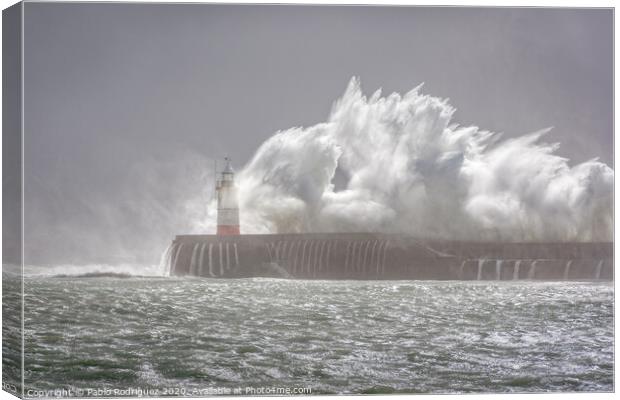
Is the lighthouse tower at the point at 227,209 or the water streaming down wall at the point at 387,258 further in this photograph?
the water streaming down wall at the point at 387,258

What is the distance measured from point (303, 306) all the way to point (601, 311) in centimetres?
376

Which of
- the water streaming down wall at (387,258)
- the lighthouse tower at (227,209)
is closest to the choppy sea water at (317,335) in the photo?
the water streaming down wall at (387,258)

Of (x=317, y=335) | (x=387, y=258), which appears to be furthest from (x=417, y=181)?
(x=317, y=335)

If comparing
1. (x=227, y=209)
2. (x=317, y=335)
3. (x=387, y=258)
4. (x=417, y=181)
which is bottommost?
(x=317, y=335)

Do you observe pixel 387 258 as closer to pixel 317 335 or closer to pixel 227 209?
pixel 317 335

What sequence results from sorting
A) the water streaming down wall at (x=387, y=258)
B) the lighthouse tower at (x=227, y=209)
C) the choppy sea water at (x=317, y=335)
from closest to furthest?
the choppy sea water at (x=317, y=335)
the lighthouse tower at (x=227, y=209)
the water streaming down wall at (x=387, y=258)

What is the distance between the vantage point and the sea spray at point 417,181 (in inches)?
561

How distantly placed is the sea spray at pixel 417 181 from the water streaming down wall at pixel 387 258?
14cm

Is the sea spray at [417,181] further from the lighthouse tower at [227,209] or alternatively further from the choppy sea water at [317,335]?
the choppy sea water at [317,335]

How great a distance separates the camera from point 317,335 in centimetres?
1372

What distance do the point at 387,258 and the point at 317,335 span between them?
149 centimetres

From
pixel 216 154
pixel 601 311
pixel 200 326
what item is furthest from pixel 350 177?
pixel 601 311

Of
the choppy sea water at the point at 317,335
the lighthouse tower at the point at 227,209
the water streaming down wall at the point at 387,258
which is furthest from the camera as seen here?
the water streaming down wall at the point at 387,258

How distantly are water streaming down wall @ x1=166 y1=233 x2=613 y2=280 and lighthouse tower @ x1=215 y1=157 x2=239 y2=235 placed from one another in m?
0.11
